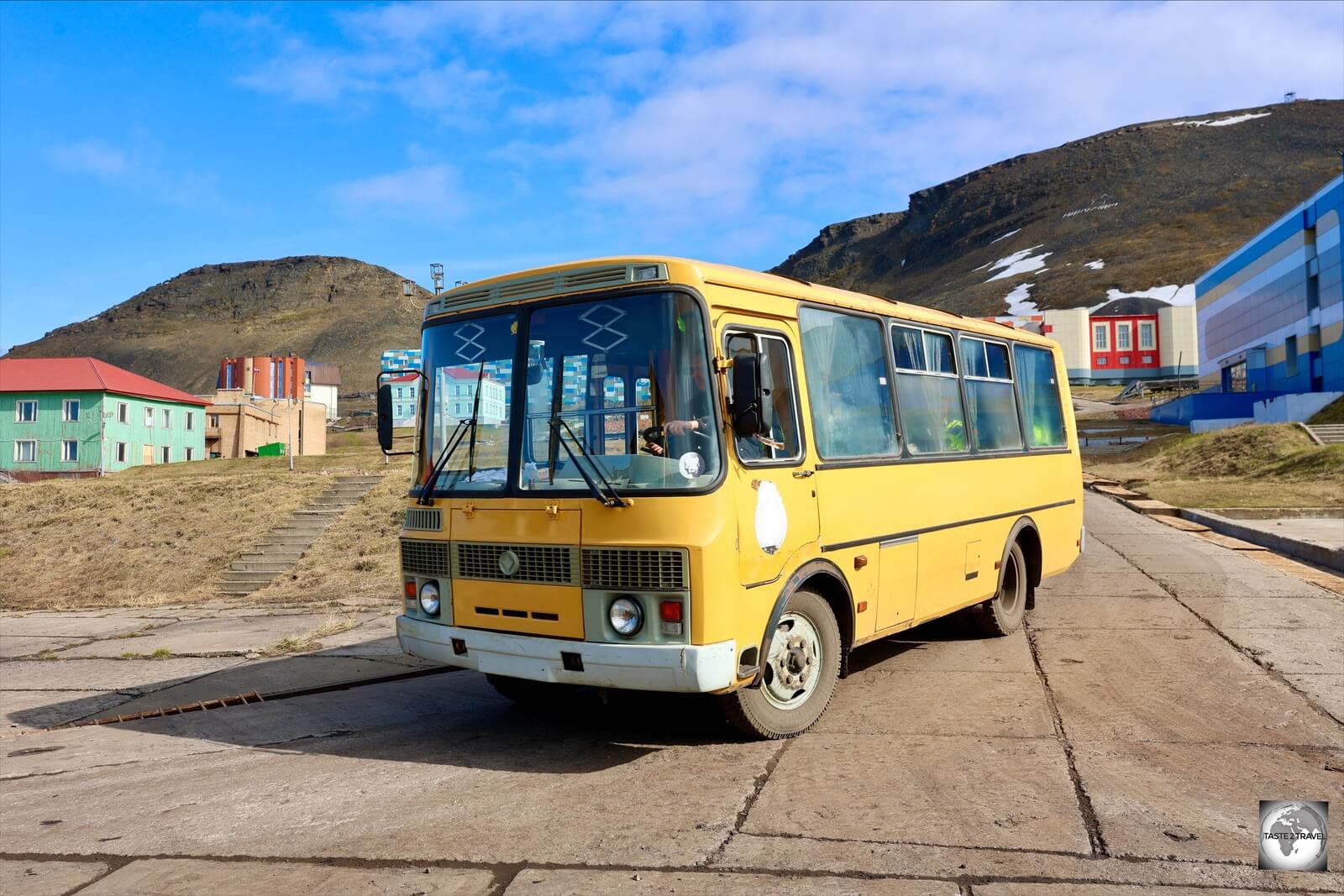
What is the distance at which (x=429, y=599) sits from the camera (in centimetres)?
612

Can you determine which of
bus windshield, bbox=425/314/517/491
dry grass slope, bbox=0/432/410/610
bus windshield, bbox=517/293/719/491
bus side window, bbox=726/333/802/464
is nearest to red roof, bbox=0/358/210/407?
dry grass slope, bbox=0/432/410/610

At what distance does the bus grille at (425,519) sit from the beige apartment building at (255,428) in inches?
2484

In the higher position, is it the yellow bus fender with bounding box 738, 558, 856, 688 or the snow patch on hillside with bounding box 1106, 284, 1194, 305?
Result: the snow patch on hillside with bounding box 1106, 284, 1194, 305

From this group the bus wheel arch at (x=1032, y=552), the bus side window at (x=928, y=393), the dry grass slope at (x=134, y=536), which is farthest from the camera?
the dry grass slope at (x=134, y=536)

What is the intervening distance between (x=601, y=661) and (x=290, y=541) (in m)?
17.2

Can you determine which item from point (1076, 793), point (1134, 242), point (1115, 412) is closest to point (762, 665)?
point (1076, 793)

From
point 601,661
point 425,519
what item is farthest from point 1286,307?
point 601,661

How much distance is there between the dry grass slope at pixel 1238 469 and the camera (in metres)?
24.3

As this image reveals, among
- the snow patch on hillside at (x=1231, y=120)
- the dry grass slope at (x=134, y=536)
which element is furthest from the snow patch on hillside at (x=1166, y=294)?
the dry grass slope at (x=134, y=536)

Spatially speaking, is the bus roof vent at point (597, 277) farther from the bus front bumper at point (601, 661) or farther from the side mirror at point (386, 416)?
the bus front bumper at point (601, 661)

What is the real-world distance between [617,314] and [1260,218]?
159457 mm

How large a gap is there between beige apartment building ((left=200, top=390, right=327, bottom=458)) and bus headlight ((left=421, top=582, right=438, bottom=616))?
63.3 metres

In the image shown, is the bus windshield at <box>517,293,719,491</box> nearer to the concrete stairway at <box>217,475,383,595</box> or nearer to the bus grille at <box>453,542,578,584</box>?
the bus grille at <box>453,542,578,584</box>

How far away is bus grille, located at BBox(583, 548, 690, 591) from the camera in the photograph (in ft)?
16.8
